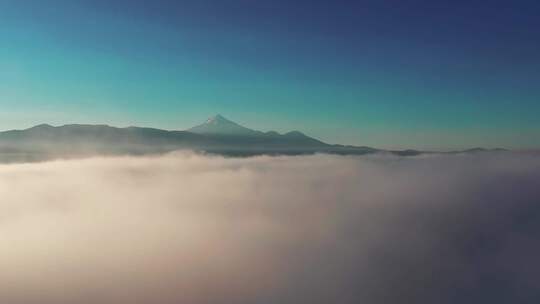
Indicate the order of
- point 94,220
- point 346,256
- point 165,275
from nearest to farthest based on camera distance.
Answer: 1. point 165,275
2. point 346,256
3. point 94,220

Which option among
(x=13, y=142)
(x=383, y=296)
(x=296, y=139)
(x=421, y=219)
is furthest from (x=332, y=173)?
(x=13, y=142)

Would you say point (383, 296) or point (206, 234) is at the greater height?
→ point (206, 234)

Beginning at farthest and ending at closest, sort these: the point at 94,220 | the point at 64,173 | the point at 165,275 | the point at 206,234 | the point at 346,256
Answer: the point at 64,173, the point at 94,220, the point at 206,234, the point at 346,256, the point at 165,275

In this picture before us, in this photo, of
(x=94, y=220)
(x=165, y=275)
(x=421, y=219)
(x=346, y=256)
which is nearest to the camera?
(x=165, y=275)

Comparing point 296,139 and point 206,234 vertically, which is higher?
point 296,139

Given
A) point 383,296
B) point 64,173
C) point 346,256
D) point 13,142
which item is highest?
point 13,142

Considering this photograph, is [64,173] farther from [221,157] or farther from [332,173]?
[332,173]

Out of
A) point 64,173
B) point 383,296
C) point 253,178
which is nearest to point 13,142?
point 64,173

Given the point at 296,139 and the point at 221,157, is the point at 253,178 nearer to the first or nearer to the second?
the point at 221,157

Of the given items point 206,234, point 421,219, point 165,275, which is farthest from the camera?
point 421,219

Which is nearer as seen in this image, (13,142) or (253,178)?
(13,142)
